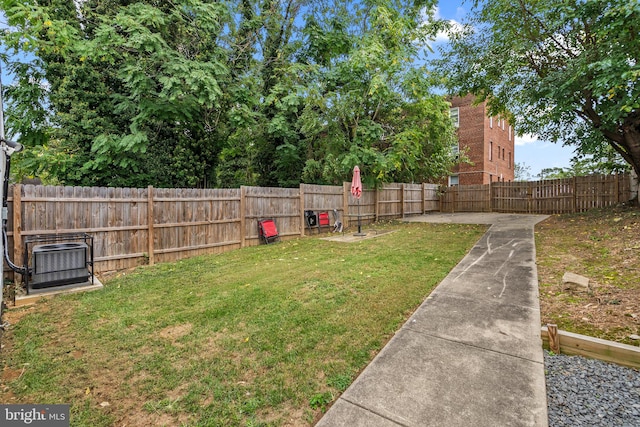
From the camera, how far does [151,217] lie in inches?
269

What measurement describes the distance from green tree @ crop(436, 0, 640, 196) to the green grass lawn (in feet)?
19.3

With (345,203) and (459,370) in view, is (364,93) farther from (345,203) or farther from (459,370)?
(459,370)

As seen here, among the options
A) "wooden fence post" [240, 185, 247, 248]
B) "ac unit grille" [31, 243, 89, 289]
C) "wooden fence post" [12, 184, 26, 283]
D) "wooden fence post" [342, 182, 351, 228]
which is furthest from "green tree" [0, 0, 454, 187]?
"ac unit grille" [31, 243, 89, 289]

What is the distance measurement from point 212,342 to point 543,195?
1749 centimetres

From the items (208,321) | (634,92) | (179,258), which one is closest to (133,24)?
(179,258)

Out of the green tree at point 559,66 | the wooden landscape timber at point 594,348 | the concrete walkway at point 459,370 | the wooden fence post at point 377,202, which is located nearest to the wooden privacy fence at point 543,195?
the green tree at point 559,66

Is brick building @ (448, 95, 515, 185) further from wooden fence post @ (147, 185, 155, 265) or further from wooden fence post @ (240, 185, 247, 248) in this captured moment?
wooden fence post @ (147, 185, 155, 265)

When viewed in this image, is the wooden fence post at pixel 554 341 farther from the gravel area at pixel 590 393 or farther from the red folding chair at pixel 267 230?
the red folding chair at pixel 267 230

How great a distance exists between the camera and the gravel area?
1968 millimetres

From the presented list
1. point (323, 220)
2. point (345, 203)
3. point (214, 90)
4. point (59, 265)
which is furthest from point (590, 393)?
point (345, 203)

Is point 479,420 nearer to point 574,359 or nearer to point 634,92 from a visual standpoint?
point 574,359

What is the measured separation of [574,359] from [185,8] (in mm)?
12275

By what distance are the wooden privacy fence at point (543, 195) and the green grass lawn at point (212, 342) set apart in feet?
39.4

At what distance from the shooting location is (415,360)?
8.66 feet
